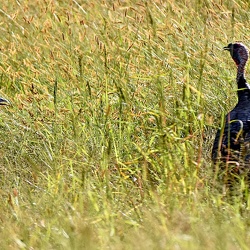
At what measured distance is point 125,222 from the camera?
412 cm

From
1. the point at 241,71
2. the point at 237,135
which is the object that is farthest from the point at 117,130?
the point at 237,135

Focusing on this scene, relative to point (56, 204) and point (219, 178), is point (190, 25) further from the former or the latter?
point (56, 204)

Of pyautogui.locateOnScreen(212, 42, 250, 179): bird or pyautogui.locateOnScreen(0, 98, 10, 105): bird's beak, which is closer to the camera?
pyautogui.locateOnScreen(212, 42, 250, 179): bird

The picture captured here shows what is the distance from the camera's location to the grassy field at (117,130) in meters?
4.09

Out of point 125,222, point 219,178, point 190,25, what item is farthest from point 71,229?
point 190,25

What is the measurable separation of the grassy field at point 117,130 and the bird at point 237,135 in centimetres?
10

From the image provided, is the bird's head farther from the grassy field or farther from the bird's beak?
the bird's beak

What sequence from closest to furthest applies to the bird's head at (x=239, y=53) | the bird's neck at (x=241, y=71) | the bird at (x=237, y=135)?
the bird at (x=237, y=135) → the bird's neck at (x=241, y=71) → the bird's head at (x=239, y=53)

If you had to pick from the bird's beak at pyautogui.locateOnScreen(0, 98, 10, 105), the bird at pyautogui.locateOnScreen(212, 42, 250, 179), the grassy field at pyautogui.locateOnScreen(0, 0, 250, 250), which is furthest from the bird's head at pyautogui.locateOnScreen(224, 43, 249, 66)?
the bird's beak at pyautogui.locateOnScreen(0, 98, 10, 105)

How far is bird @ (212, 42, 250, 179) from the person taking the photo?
14.8 ft

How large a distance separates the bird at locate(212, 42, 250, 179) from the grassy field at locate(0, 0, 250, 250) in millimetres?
104

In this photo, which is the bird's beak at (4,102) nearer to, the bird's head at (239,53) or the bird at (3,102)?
the bird at (3,102)

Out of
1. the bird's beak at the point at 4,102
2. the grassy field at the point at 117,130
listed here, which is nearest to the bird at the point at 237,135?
the grassy field at the point at 117,130

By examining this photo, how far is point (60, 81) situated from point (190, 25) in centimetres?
113
